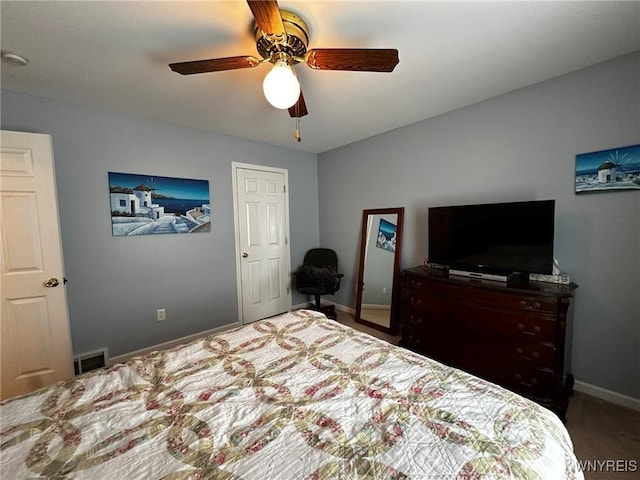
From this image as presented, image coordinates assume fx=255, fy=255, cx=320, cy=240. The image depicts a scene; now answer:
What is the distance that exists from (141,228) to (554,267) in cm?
371

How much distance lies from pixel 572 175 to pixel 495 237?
710mm

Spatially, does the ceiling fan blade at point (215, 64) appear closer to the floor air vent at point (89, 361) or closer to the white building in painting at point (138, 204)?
the white building in painting at point (138, 204)

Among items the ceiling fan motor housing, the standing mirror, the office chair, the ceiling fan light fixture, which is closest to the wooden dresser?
the standing mirror

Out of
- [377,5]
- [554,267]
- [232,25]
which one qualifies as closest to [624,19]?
[377,5]

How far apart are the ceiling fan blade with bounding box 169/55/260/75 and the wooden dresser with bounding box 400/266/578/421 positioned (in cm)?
211

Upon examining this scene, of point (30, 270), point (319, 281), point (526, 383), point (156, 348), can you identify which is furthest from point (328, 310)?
point (30, 270)

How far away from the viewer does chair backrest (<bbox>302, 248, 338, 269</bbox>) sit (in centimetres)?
388

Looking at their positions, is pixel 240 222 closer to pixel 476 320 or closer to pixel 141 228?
pixel 141 228

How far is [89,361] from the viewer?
7.87ft

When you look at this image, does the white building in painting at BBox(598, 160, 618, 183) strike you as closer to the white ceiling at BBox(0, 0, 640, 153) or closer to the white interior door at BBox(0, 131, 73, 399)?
the white ceiling at BBox(0, 0, 640, 153)

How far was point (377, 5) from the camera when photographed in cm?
132

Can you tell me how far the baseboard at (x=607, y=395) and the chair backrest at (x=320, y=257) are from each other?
8.86 ft

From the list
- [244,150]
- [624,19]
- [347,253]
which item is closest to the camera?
[624,19]

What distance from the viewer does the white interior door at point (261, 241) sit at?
11.0ft
